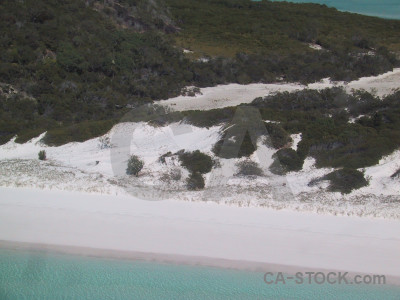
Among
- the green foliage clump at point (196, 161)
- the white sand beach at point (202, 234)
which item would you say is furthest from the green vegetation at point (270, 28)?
the white sand beach at point (202, 234)

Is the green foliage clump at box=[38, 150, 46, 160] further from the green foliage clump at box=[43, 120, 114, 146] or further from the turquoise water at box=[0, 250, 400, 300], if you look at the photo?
the turquoise water at box=[0, 250, 400, 300]

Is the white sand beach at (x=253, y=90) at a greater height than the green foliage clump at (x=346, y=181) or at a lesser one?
greater

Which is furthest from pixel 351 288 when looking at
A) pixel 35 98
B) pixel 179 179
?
pixel 35 98

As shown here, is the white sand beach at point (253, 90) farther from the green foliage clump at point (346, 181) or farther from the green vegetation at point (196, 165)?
the green foliage clump at point (346, 181)

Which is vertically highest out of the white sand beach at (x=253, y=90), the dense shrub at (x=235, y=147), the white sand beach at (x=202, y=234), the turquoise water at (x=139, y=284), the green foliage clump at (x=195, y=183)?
the white sand beach at (x=253, y=90)

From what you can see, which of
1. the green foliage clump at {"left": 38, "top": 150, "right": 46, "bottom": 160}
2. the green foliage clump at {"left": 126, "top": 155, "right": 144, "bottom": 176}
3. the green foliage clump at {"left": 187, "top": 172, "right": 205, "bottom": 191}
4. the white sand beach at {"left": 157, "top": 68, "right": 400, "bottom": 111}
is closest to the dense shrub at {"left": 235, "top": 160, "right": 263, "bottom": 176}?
the green foliage clump at {"left": 187, "top": 172, "right": 205, "bottom": 191}

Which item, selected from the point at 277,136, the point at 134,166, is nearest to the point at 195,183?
the point at 134,166
